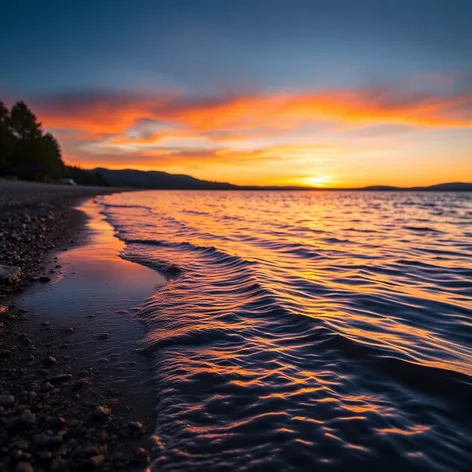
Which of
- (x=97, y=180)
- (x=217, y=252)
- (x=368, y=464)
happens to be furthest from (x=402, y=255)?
(x=97, y=180)

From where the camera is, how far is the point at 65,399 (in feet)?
11.1

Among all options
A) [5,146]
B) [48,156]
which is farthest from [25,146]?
[5,146]

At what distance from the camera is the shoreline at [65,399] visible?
2660 mm

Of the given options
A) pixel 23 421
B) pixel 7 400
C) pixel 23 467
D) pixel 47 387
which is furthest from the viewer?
pixel 47 387

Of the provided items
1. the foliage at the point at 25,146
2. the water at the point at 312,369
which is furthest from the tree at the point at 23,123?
the water at the point at 312,369

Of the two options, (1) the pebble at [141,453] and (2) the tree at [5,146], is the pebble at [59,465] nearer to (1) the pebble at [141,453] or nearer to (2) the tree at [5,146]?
(1) the pebble at [141,453]

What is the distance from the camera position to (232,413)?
3.38m

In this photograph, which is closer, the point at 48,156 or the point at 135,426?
the point at 135,426

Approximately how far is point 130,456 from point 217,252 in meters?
10.0

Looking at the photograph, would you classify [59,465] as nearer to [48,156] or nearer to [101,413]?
[101,413]

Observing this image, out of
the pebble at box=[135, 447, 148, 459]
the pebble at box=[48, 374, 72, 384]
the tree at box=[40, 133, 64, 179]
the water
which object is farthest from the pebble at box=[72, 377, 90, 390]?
the tree at box=[40, 133, 64, 179]

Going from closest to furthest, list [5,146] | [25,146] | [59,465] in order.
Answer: [59,465], [5,146], [25,146]

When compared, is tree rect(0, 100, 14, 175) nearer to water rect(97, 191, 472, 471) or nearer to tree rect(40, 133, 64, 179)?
tree rect(40, 133, 64, 179)

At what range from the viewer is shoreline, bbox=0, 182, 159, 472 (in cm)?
266
